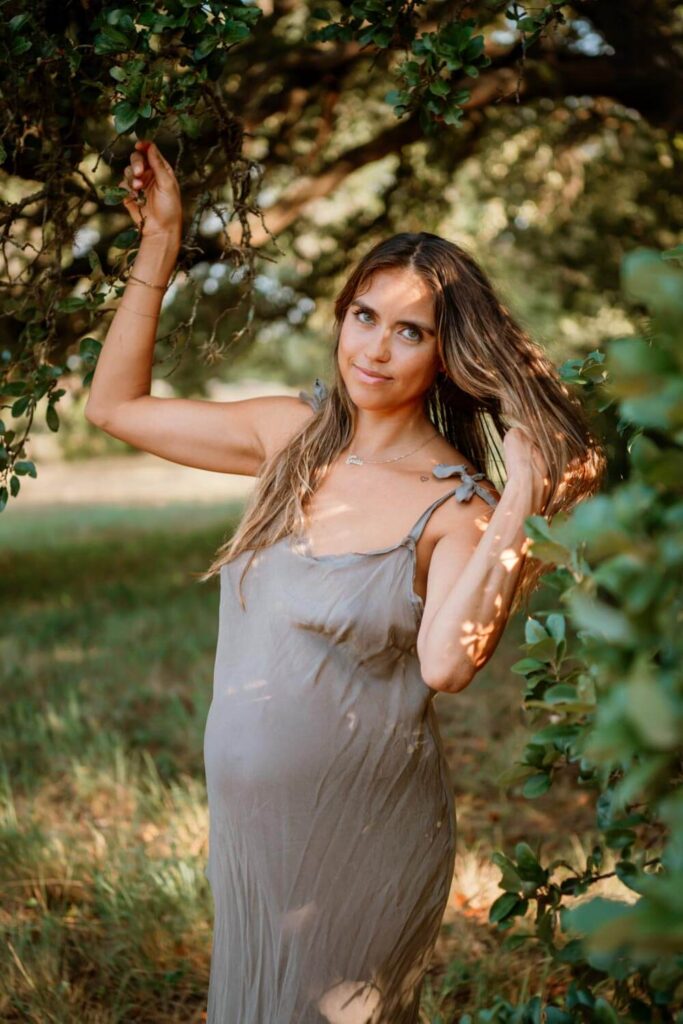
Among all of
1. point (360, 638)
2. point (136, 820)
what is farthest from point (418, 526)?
point (136, 820)

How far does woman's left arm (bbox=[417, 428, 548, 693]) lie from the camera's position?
183 cm

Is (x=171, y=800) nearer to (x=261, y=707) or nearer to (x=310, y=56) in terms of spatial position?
(x=261, y=707)

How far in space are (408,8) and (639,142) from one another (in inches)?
220

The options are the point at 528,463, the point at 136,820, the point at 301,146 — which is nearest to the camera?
the point at 528,463

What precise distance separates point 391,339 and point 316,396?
335 mm

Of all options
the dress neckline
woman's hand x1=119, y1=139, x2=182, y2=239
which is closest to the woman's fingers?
woman's hand x1=119, y1=139, x2=182, y2=239

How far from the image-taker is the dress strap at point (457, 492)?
2070mm

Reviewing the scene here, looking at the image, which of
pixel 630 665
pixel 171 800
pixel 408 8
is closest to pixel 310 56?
pixel 408 8

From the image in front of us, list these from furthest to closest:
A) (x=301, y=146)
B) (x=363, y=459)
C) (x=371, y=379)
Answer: (x=301, y=146)
(x=363, y=459)
(x=371, y=379)

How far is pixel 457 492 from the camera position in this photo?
2.10 metres

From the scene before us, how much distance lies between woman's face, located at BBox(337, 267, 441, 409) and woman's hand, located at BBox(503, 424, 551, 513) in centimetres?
30

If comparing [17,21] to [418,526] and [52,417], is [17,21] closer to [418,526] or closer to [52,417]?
[52,417]

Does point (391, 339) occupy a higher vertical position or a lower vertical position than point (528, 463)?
higher

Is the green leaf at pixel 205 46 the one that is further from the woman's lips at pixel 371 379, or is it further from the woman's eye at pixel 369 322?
the woman's lips at pixel 371 379
